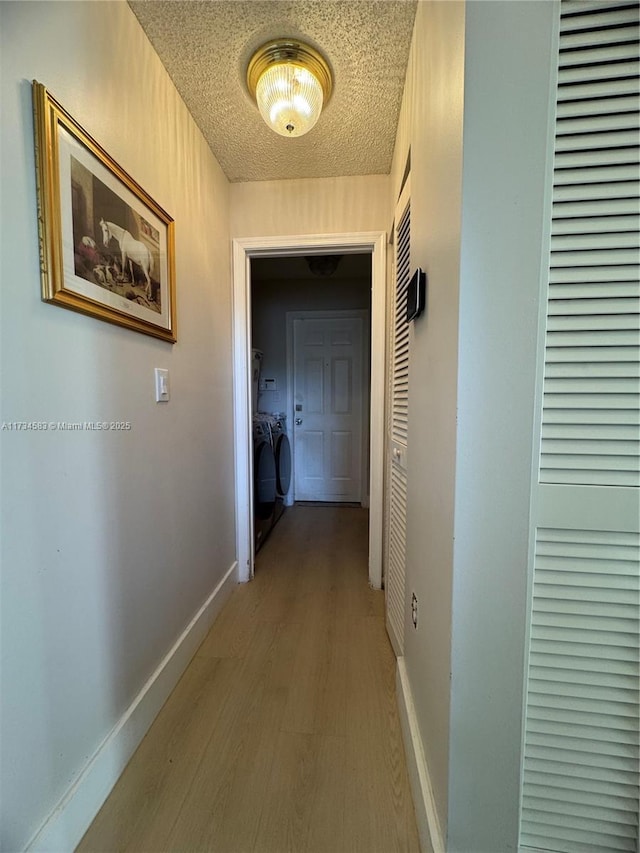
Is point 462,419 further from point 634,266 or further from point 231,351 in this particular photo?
point 231,351

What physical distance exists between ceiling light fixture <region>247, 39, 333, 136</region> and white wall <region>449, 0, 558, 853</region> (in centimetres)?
79

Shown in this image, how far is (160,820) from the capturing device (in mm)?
899

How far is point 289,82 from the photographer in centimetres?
118

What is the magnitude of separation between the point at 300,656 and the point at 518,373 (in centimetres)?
147

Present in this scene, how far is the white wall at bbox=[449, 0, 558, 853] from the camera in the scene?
0.62 meters

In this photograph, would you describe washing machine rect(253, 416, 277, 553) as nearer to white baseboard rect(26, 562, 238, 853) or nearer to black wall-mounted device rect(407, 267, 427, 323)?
white baseboard rect(26, 562, 238, 853)

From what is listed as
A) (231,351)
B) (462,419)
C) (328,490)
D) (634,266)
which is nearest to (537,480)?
(462,419)

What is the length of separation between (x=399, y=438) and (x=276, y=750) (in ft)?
3.76

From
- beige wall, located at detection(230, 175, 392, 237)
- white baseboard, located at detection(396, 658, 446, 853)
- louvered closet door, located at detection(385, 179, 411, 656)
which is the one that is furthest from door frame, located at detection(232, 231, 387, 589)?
white baseboard, located at detection(396, 658, 446, 853)

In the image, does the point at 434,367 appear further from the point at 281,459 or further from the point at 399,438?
the point at 281,459

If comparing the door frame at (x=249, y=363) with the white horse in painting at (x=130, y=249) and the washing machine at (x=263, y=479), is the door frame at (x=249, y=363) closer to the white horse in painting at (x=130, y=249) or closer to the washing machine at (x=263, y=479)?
the washing machine at (x=263, y=479)

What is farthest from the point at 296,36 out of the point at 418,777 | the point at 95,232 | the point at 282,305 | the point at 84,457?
the point at 282,305

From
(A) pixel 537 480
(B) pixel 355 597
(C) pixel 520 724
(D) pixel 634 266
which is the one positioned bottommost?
(B) pixel 355 597

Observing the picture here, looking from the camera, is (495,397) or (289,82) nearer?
(495,397)
